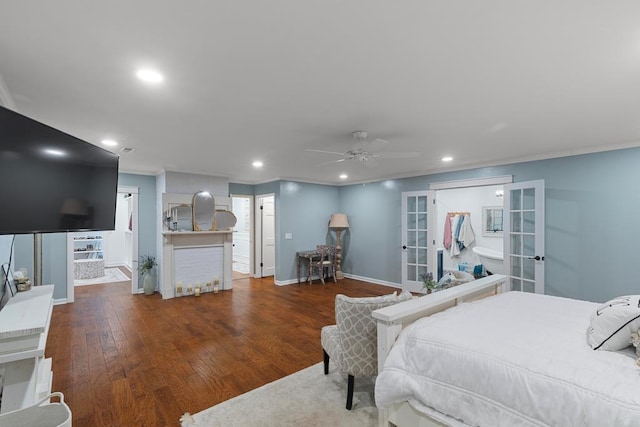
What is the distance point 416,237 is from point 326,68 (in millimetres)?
4650

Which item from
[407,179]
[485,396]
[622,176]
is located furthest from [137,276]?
[622,176]

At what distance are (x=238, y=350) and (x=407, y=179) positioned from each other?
4.49 m

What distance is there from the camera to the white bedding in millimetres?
1207

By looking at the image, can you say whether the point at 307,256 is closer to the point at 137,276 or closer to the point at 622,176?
the point at 137,276

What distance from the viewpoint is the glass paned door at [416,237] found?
224 inches

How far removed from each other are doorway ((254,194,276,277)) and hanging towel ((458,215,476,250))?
461 cm

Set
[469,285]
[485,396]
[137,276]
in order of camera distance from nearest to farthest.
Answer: [485,396] < [469,285] < [137,276]

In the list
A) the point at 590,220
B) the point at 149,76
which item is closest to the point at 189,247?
the point at 149,76

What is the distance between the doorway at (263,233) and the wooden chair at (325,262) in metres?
1.27

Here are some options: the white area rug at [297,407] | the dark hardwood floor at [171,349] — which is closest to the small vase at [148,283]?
the dark hardwood floor at [171,349]

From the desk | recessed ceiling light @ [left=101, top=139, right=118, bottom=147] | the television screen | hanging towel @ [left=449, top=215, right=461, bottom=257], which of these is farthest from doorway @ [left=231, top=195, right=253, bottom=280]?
the television screen

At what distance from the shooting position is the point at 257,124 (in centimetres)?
294

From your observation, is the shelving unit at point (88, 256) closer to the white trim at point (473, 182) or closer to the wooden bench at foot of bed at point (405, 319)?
the wooden bench at foot of bed at point (405, 319)

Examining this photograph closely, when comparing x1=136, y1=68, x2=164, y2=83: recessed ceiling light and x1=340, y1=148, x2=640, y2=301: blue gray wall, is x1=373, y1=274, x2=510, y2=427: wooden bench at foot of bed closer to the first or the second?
x1=136, y1=68, x2=164, y2=83: recessed ceiling light
